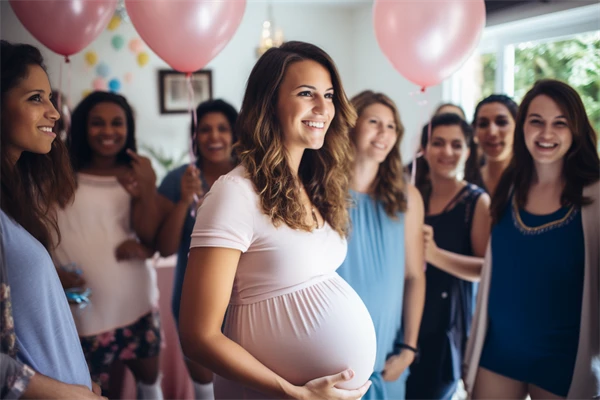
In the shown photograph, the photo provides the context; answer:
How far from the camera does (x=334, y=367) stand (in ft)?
3.90

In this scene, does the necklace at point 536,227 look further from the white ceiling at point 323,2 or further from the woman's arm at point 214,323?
the white ceiling at point 323,2

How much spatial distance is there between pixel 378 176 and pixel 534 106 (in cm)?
53

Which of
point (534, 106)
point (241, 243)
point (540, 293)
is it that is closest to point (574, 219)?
point (540, 293)

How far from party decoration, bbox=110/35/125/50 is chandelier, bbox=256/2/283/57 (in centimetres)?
131

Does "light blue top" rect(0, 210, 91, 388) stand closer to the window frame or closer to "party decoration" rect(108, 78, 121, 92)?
the window frame

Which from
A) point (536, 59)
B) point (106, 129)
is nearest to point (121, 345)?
point (106, 129)

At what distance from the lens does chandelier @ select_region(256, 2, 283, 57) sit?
504cm

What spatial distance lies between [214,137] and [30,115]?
117 cm

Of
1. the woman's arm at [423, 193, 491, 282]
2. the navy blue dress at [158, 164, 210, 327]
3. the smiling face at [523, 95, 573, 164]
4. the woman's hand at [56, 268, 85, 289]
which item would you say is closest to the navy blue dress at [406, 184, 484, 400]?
the woman's arm at [423, 193, 491, 282]

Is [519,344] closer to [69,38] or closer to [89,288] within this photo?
[89,288]

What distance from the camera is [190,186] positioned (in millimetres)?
2049

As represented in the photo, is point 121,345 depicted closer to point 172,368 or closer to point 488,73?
point 172,368

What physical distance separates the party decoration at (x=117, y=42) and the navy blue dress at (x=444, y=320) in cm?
408

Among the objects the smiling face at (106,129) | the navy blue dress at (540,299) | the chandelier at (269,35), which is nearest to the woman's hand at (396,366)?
the navy blue dress at (540,299)
